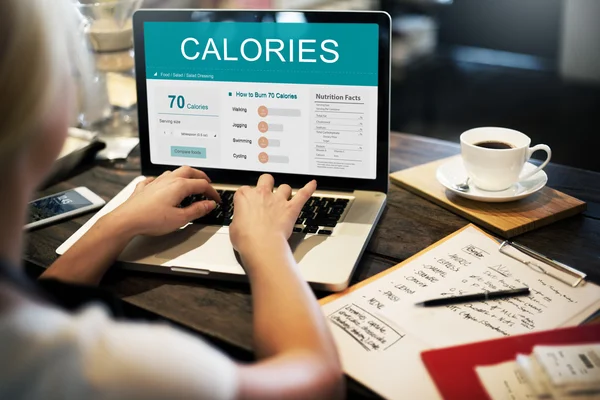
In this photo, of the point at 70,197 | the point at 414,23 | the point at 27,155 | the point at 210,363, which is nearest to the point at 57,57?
the point at 27,155

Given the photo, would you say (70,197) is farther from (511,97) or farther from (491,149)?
(511,97)

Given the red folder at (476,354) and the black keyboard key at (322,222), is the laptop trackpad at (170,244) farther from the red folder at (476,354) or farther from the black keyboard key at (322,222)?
the red folder at (476,354)

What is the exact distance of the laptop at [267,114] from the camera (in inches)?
41.5

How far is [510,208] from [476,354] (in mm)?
414

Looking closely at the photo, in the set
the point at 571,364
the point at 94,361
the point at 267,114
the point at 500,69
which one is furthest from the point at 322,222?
the point at 500,69

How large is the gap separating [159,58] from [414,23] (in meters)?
2.62

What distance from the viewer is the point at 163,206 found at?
103 centimetres

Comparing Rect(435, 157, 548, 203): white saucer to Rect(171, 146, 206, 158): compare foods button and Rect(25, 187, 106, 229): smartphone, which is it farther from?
Rect(25, 187, 106, 229): smartphone

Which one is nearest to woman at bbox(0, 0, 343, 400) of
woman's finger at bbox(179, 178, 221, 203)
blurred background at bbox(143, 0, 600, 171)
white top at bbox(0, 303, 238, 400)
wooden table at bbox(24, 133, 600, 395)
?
white top at bbox(0, 303, 238, 400)

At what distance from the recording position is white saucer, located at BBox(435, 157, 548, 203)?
1.11 m

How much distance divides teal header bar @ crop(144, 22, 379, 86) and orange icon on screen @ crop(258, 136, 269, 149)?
0.11 m

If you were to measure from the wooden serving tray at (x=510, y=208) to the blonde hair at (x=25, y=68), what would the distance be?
0.74m

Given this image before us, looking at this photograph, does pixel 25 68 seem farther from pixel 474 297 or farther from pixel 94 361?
pixel 474 297

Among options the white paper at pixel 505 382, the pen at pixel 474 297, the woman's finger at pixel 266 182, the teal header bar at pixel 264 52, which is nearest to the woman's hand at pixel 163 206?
the woman's finger at pixel 266 182
